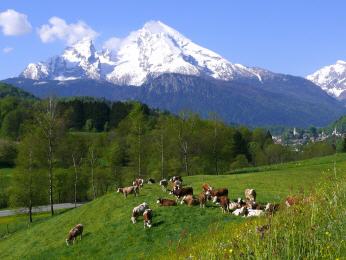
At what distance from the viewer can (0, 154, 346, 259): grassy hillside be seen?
2933cm

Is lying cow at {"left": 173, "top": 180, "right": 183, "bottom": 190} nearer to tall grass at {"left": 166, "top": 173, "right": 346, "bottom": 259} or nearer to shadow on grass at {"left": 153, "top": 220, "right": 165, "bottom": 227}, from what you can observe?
shadow on grass at {"left": 153, "top": 220, "right": 165, "bottom": 227}

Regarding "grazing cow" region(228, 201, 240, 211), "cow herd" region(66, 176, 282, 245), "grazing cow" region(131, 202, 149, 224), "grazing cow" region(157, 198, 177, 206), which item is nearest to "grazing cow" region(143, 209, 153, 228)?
"cow herd" region(66, 176, 282, 245)

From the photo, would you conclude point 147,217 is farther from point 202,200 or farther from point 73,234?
point 73,234

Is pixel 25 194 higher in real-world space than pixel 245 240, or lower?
lower

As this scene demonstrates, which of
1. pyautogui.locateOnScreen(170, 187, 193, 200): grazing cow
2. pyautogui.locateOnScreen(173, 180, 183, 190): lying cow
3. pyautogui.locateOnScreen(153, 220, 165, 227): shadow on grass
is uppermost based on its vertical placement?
pyautogui.locateOnScreen(173, 180, 183, 190): lying cow

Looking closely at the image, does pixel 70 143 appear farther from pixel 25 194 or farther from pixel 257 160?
pixel 257 160

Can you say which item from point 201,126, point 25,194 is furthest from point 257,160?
point 25,194

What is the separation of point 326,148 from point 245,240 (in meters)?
185

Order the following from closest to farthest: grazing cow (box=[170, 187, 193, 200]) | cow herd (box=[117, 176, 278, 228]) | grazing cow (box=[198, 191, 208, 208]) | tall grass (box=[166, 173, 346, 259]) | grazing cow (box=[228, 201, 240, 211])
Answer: tall grass (box=[166, 173, 346, 259]), cow herd (box=[117, 176, 278, 228]), grazing cow (box=[228, 201, 240, 211]), grazing cow (box=[198, 191, 208, 208]), grazing cow (box=[170, 187, 193, 200])

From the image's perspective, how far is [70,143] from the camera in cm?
11725

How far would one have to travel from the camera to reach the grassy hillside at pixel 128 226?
29.3 meters

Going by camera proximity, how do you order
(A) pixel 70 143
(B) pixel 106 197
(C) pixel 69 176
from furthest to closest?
(A) pixel 70 143 < (C) pixel 69 176 < (B) pixel 106 197

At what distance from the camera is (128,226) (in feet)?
109

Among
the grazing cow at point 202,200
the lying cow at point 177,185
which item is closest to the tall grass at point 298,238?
the grazing cow at point 202,200
